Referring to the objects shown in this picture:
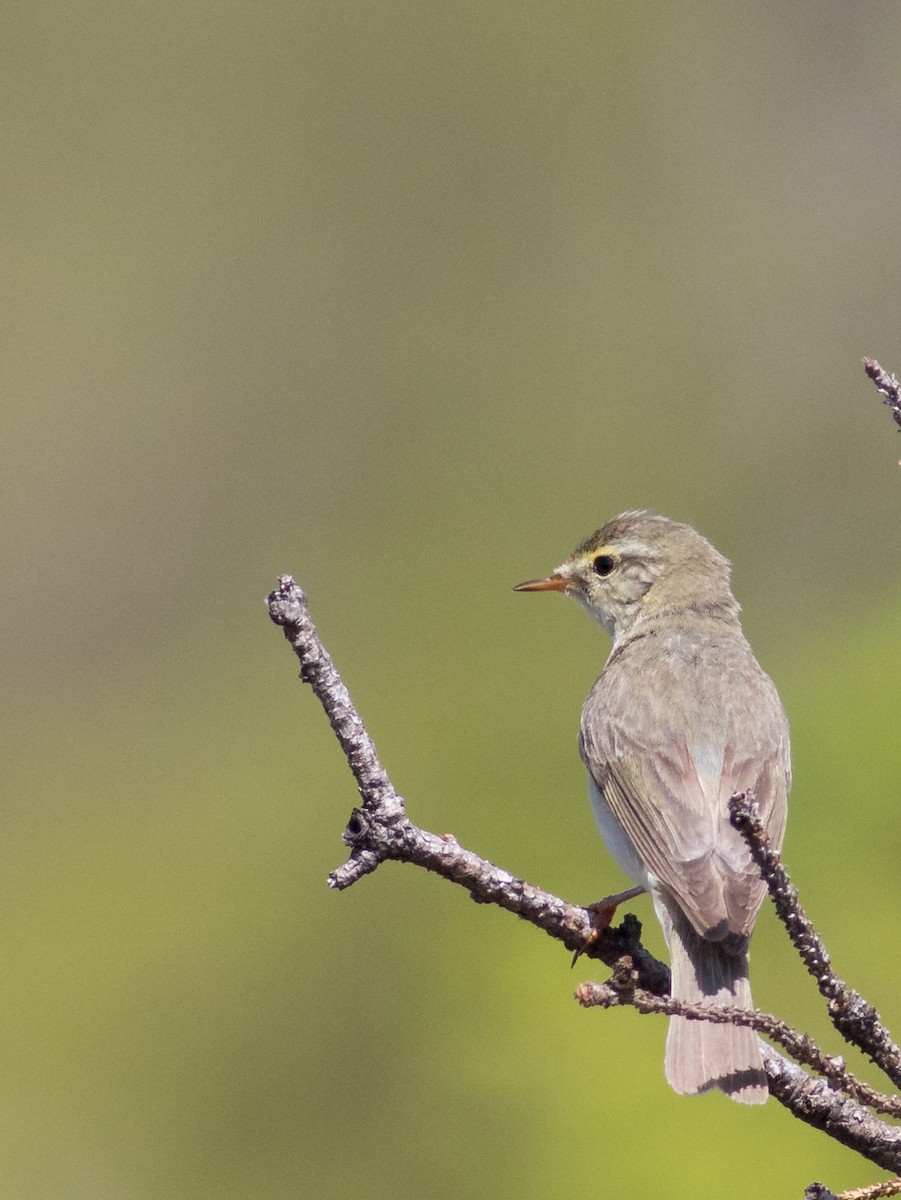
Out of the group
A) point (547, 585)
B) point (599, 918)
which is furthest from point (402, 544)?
point (599, 918)

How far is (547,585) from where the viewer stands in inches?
220

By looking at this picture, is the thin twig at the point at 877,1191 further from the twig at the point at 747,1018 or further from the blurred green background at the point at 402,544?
the blurred green background at the point at 402,544

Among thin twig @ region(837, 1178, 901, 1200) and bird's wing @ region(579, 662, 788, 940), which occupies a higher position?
bird's wing @ region(579, 662, 788, 940)

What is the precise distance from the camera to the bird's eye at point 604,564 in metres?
5.60

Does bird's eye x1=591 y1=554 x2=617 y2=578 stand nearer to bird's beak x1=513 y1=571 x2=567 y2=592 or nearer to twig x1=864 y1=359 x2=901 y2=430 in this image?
bird's beak x1=513 y1=571 x2=567 y2=592

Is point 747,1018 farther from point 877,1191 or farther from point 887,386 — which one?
point 887,386

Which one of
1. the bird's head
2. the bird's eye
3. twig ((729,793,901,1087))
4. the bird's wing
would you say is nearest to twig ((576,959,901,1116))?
twig ((729,793,901,1087))

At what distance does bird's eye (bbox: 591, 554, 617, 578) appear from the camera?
5.60 metres

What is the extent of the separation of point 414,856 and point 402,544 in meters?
8.42

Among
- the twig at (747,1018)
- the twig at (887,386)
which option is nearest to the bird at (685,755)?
the twig at (747,1018)

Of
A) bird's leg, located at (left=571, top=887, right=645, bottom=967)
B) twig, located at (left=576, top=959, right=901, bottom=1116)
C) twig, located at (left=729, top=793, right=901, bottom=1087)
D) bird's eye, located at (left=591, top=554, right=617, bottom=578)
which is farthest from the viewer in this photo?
bird's eye, located at (left=591, top=554, right=617, bottom=578)

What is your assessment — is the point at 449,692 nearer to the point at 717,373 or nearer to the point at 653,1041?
the point at 653,1041

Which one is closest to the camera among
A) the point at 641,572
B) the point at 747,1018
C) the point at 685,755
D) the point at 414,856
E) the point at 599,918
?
the point at 747,1018

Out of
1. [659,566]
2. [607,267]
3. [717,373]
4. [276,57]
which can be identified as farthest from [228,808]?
[276,57]
